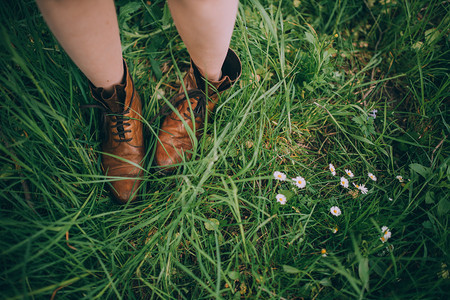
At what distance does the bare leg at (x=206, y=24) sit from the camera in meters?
0.75

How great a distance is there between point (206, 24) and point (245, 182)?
70 cm

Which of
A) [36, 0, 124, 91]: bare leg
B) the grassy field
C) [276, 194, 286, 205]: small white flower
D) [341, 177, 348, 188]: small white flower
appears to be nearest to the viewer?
[36, 0, 124, 91]: bare leg

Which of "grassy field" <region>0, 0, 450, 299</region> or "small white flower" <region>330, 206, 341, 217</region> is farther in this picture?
"small white flower" <region>330, 206, 341, 217</region>

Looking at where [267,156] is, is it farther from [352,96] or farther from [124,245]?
[124,245]

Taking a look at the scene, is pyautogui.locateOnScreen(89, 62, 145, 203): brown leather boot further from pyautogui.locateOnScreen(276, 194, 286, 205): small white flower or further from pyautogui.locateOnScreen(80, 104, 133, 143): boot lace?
pyautogui.locateOnScreen(276, 194, 286, 205): small white flower

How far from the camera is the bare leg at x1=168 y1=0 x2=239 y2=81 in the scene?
0.75 m

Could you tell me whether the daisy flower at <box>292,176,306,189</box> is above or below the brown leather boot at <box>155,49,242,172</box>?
below

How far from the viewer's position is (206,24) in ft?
2.60

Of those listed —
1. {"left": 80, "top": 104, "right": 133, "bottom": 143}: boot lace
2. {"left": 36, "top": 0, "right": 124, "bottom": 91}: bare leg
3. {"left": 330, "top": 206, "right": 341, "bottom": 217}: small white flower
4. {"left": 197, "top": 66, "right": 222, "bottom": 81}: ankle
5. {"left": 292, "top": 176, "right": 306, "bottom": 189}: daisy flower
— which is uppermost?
{"left": 36, "top": 0, "right": 124, "bottom": 91}: bare leg

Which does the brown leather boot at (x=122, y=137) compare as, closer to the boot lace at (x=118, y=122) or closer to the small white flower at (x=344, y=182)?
the boot lace at (x=118, y=122)

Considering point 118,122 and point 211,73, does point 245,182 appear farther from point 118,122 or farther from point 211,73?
point 118,122

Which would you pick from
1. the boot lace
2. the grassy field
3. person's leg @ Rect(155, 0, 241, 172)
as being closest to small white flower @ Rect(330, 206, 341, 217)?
the grassy field

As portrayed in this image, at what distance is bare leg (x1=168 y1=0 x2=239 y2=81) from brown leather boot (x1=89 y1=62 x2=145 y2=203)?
36 centimetres

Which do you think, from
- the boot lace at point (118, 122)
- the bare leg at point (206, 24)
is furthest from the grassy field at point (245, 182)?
the bare leg at point (206, 24)
